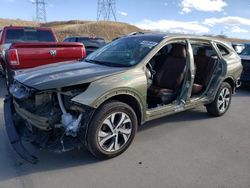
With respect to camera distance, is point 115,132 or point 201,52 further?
point 201,52

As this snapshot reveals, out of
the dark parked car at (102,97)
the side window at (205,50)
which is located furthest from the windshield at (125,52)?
the side window at (205,50)

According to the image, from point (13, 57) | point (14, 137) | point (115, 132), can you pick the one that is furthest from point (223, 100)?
point (13, 57)

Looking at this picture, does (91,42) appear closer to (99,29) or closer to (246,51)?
(246,51)

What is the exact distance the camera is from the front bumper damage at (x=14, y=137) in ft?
11.8

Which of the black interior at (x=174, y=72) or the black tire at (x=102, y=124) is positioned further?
the black interior at (x=174, y=72)

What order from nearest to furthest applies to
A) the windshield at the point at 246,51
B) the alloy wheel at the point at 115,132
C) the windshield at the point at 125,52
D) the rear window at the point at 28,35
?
the alloy wheel at the point at 115,132, the windshield at the point at 125,52, the rear window at the point at 28,35, the windshield at the point at 246,51

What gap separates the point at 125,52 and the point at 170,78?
104 centimetres

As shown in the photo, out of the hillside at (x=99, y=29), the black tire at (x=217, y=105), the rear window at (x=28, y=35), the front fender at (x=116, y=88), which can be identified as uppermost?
the rear window at (x=28, y=35)

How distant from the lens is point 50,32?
363 inches

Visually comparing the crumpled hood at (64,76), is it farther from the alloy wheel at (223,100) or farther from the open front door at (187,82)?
the alloy wheel at (223,100)

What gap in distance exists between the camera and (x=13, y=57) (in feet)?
21.5

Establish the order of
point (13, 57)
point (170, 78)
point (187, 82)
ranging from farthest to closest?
point (13, 57)
point (170, 78)
point (187, 82)

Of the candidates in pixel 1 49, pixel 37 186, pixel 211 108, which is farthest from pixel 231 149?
pixel 1 49

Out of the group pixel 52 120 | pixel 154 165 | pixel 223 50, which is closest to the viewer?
pixel 52 120
